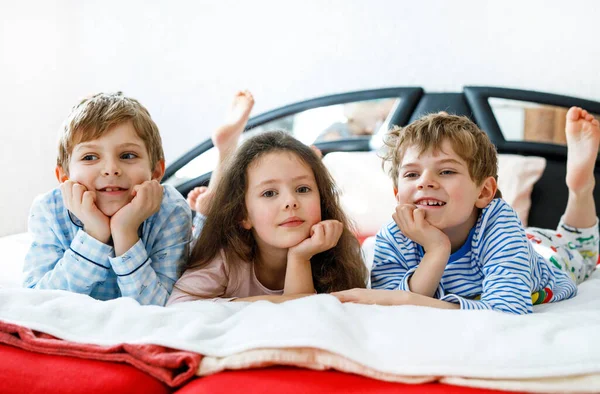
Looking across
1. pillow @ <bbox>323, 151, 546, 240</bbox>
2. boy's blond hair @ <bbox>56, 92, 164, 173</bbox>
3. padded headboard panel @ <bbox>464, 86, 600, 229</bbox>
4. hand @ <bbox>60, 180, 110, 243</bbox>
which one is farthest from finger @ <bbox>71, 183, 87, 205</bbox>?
padded headboard panel @ <bbox>464, 86, 600, 229</bbox>

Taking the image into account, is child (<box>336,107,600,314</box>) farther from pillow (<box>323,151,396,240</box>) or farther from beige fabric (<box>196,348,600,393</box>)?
pillow (<box>323,151,396,240</box>)

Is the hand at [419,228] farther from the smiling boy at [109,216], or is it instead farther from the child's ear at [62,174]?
the child's ear at [62,174]

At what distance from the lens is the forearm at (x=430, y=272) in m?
1.33

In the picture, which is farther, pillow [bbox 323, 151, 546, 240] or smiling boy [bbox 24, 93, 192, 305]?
pillow [bbox 323, 151, 546, 240]

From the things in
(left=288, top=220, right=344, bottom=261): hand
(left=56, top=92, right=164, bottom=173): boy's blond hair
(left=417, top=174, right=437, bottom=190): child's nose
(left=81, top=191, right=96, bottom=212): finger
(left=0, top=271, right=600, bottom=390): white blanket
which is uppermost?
(left=56, top=92, right=164, bottom=173): boy's blond hair

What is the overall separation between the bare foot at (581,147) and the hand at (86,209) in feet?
4.36

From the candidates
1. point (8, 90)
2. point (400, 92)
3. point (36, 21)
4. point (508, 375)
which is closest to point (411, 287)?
point (508, 375)

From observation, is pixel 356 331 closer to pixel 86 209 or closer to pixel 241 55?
pixel 86 209

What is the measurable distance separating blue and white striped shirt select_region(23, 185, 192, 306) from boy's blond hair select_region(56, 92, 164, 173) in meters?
0.12

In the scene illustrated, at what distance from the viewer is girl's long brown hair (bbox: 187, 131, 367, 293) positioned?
1491 millimetres

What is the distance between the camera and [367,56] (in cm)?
285

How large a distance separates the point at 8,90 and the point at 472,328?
2.61 metres

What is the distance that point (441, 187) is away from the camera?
1.36 m

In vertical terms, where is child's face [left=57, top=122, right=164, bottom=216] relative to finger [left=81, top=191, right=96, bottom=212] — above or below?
above
